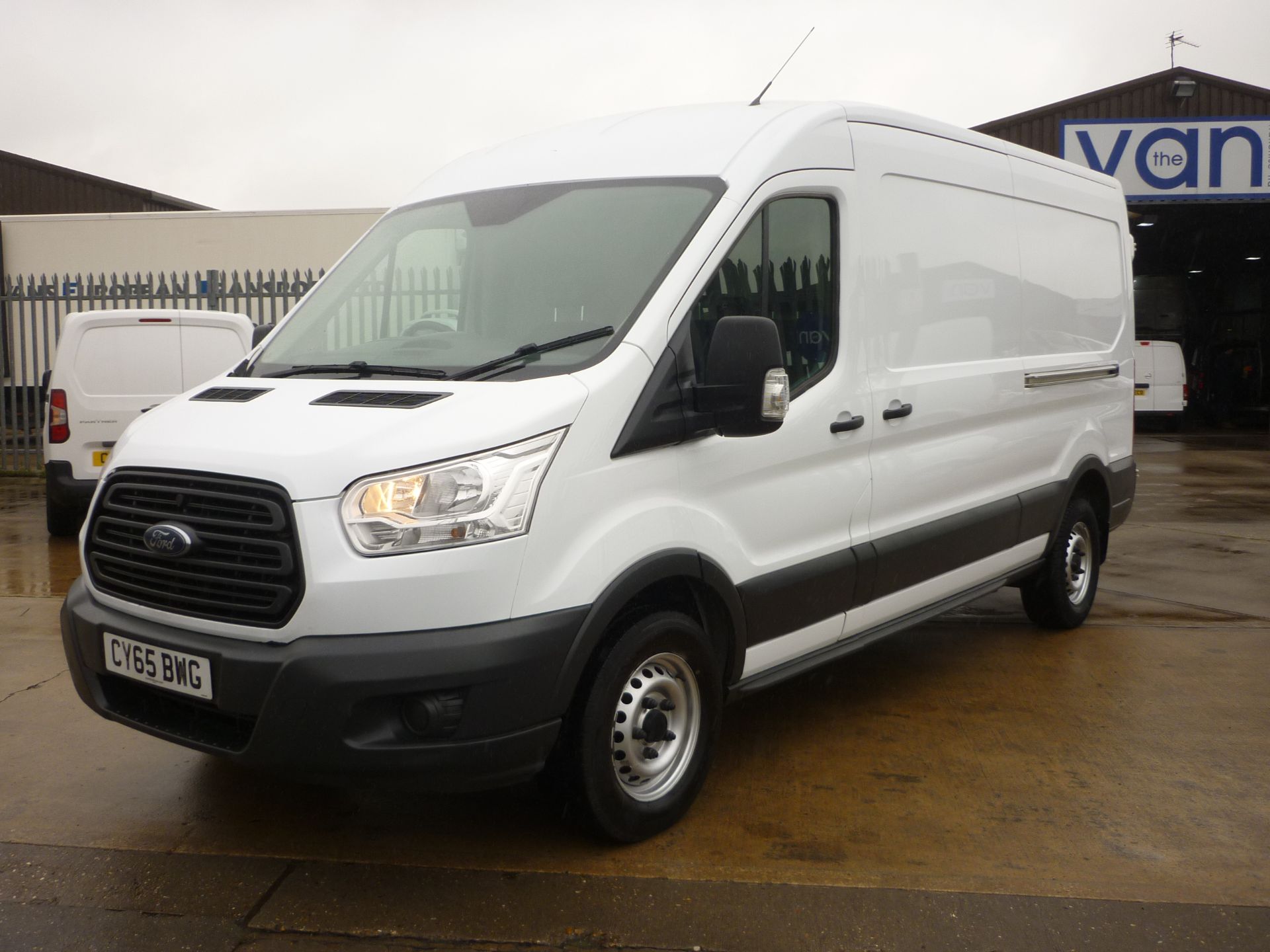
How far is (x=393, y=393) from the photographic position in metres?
3.32

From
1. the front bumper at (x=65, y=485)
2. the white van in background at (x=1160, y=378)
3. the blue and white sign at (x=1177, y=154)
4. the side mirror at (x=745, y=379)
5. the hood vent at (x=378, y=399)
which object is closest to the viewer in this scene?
the hood vent at (x=378, y=399)

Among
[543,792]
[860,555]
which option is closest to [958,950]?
→ [543,792]

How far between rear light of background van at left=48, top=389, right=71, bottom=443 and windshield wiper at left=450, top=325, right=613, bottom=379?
6.29 metres

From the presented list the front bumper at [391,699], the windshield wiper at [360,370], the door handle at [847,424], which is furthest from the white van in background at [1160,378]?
the front bumper at [391,699]

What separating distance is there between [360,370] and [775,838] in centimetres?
192

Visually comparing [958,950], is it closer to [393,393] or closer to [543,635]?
[543,635]

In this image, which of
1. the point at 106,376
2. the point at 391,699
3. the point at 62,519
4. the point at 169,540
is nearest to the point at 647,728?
the point at 391,699

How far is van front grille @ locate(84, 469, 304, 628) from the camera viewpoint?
2.99 m

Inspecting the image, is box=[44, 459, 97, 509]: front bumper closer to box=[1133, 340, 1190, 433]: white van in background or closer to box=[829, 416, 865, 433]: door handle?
box=[829, 416, 865, 433]: door handle

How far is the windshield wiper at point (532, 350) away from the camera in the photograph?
134 inches

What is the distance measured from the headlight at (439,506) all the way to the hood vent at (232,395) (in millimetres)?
783

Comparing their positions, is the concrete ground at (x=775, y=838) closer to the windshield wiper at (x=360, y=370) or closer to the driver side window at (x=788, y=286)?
the windshield wiper at (x=360, y=370)

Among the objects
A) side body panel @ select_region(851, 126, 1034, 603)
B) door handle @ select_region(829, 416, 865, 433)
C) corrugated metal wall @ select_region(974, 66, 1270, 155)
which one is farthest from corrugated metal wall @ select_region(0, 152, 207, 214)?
door handle @ select_region(829, 416, 865, 433)

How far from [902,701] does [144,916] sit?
120 inches
